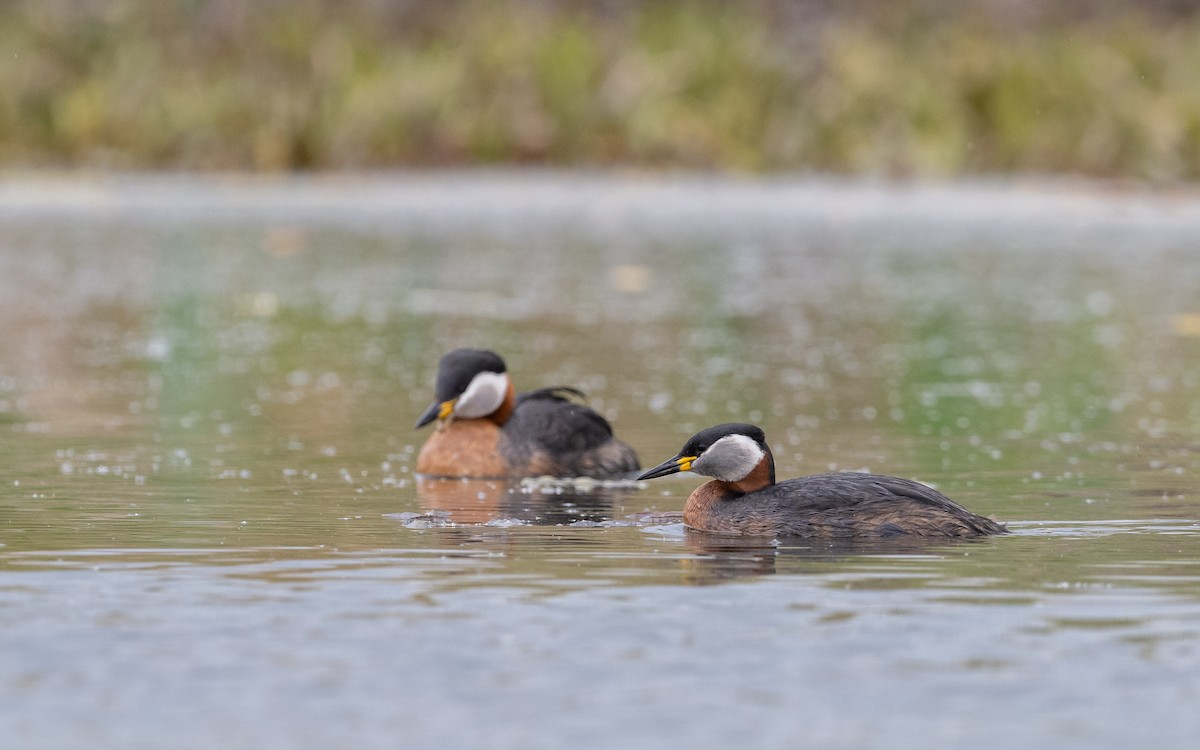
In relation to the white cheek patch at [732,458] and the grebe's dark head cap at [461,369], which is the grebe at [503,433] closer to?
the grebe's dark head cap at [461,369]

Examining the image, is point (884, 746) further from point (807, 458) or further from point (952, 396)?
point (952, 396)

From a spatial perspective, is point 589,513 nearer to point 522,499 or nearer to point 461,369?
point 522,499

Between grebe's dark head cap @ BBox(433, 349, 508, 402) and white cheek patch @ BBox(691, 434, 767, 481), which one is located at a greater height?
grebe's dark head cap @ BBox(433, 349, 508, 402)

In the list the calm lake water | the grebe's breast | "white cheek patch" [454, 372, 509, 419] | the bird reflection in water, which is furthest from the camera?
"white cheek patch" [454, 372, 509, 419]

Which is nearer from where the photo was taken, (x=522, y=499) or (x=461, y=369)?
(x=522, y=499)

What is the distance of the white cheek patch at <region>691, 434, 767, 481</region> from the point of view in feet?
32.9

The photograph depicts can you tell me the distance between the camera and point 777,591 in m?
8.24

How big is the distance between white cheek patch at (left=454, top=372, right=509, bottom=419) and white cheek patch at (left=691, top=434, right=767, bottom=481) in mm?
2554

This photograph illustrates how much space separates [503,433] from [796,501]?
2.84 meters

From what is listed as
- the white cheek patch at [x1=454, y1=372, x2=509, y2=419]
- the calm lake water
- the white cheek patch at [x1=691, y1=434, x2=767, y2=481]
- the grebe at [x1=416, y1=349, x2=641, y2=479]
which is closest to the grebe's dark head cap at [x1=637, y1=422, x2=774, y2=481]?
the white cheek patch at [x1=691, y1=434, x2=767, y2=481]

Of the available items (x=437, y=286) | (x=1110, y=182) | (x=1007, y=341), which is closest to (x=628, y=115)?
(x=1110, y=182)

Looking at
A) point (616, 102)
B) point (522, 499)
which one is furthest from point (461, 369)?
point (616, 102)

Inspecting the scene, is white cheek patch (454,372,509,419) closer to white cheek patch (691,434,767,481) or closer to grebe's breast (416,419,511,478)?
grebe's breast (416,419,511,478)

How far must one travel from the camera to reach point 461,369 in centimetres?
1248
